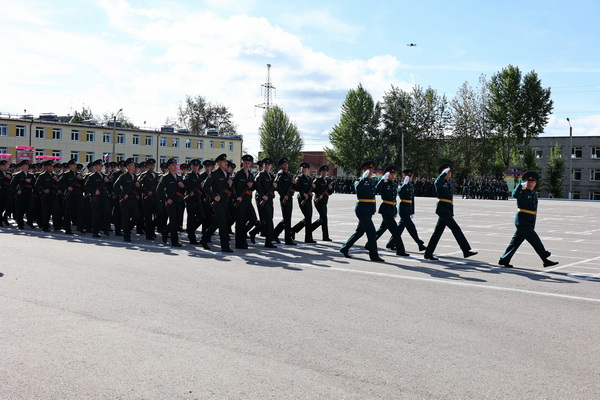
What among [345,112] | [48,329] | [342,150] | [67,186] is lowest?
[48,329]

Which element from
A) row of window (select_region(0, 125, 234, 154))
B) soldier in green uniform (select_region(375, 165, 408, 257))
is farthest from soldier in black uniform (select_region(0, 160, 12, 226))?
row of window (select_region(0, 125, 234, 154))

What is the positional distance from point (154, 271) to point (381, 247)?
238 inches

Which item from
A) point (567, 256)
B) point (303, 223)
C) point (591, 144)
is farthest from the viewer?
point (591, 144)

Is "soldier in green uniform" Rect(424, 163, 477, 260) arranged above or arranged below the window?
below

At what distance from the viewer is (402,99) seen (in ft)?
265

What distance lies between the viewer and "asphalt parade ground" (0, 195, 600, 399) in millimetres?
4602

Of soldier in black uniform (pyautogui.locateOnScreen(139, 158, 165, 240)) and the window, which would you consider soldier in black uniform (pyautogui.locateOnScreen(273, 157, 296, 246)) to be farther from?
the window

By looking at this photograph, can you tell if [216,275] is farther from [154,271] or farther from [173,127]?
[173,127]

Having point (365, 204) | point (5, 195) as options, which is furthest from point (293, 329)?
point (5, 195)

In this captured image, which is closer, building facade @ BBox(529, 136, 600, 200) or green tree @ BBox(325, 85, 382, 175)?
building facade @ BBox(529, 136, 600, 200)

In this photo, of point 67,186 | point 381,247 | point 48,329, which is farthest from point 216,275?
point 67,186

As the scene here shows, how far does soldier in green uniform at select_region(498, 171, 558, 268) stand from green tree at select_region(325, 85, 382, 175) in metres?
72.1

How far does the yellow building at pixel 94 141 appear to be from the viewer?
6969 cm

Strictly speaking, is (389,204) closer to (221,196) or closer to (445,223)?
(445,223)
